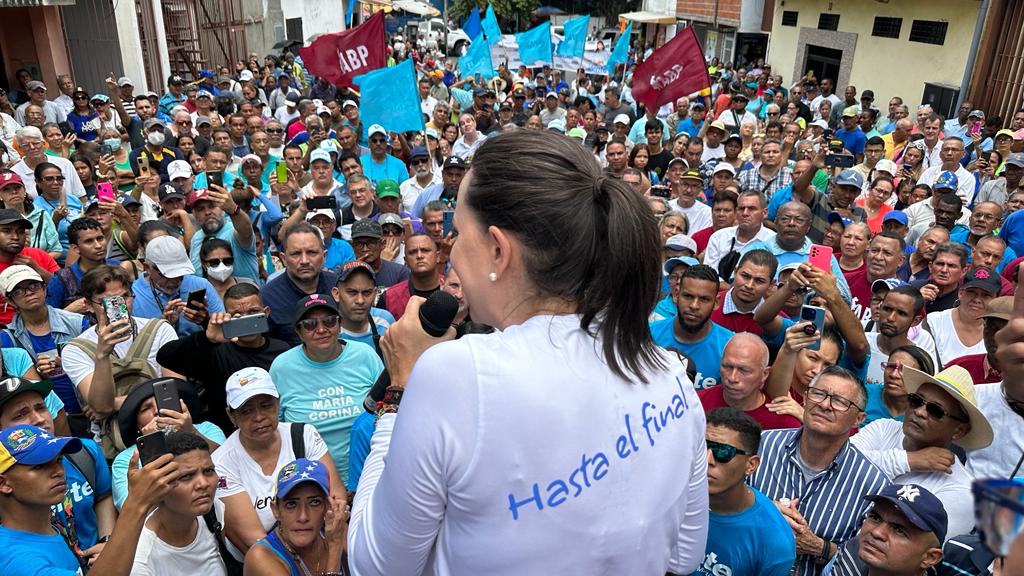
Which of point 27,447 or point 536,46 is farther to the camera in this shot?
point 536,46

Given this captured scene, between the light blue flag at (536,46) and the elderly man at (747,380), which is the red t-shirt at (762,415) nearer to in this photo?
the elderly man at (747,380)

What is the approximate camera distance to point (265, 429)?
3.68 m

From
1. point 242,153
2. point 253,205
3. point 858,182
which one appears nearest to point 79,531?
point 253,205

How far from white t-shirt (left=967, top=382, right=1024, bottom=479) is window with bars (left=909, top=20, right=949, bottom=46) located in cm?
1503

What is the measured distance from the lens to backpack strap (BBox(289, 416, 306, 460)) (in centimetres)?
371

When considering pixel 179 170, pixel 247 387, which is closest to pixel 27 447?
pixel 247 387

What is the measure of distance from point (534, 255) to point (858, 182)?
22.5 feet

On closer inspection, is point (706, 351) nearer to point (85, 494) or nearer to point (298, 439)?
point (298, 439)

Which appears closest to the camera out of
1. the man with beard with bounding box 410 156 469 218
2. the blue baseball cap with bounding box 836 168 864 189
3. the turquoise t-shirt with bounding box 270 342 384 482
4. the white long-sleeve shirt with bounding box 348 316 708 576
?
the white long-sleeve shirt with bounding box 348 316 708 576

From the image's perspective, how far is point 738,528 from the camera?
2893 millimetres

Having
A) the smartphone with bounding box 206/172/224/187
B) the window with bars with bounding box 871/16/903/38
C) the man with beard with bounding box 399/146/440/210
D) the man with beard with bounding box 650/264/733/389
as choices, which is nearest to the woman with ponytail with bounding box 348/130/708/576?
the man with beard with bounding box 650/264/733/389

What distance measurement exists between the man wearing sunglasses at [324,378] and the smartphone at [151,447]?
1153 millimetres

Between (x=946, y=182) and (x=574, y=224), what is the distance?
807 cm

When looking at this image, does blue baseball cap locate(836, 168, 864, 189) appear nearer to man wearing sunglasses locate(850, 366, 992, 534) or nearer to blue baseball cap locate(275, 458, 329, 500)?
man wearing sunglasses locate(850, 366, 992, 534)
